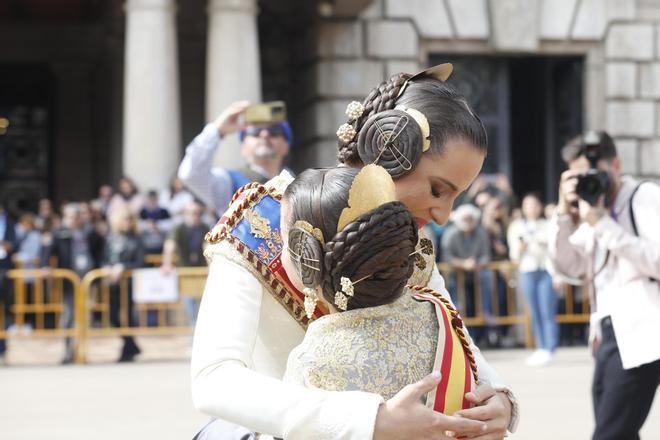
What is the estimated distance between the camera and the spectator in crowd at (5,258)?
13766 millimetres

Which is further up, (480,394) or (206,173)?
(206,173)

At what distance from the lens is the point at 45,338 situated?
14.2 metres

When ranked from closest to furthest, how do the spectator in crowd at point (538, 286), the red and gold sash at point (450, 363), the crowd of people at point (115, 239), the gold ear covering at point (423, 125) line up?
the red and gold sash at point (450, 363) → the gold ear covering at point (423, 125) → the spectator in crowd at point (538, 286) → the crowd of people at point (115, 239)

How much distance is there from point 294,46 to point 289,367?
19.0 meters

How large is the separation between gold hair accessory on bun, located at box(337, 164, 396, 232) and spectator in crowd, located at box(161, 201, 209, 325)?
11.5m

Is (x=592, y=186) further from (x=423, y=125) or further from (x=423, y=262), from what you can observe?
(x=423, y=125)

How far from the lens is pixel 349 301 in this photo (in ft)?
8.13

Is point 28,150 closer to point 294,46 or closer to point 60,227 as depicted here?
point 294,46

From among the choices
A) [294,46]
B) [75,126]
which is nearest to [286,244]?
[294,46]

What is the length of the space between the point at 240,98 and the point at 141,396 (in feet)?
26.8

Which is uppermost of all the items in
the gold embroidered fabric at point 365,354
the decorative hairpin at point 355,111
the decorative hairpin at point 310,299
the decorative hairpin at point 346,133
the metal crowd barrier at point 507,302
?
the decorative hairpin at point 355,111

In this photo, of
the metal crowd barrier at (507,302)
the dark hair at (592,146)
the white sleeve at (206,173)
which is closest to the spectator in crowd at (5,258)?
the metal crowd barrier at (507,302)

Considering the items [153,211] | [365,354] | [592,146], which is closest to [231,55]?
[153,211]

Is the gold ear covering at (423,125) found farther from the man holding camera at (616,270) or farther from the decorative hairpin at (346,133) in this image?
the man holding camera at (616,270)
